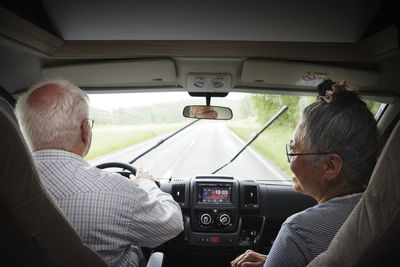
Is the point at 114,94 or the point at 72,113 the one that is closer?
the point at 72,113

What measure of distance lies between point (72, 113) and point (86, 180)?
0.45 meters

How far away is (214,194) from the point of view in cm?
345

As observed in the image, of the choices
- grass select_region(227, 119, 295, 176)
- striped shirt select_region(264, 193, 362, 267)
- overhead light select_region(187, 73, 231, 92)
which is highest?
overhead light select_region(187, 73, 231, 92)

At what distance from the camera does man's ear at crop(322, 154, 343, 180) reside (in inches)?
57.7

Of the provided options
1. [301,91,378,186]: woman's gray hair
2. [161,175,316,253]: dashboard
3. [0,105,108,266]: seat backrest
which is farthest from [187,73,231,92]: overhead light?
[0,105,108,266]: seat backrest

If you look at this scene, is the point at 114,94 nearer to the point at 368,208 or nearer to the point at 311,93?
the point at 311,93

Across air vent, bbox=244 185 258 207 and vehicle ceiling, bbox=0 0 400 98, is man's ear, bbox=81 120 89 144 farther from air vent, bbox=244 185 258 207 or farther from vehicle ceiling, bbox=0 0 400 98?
air vent, bbox=244 185 258 207

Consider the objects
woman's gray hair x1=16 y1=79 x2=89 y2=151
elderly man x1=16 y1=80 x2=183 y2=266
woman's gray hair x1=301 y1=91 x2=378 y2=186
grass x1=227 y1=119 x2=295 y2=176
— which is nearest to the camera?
woman's gray hair x1=301 y1=91 x2=378 y2=186

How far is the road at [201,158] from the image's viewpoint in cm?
375

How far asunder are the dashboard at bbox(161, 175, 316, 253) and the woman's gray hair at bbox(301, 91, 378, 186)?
2042 millimetres

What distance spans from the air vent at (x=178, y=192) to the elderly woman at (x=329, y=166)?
6.78ft

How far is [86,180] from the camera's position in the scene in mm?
1566

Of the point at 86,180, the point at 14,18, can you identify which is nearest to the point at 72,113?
the point at 86,180

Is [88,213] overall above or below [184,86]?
below
